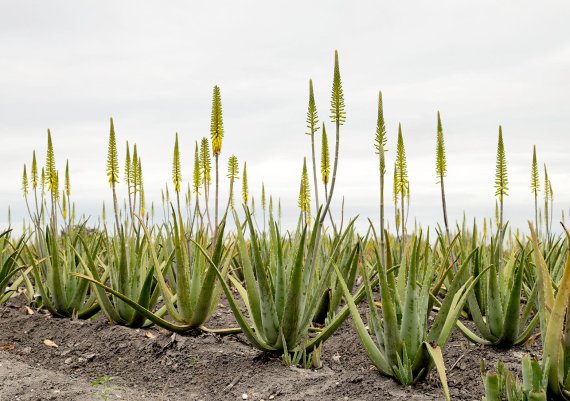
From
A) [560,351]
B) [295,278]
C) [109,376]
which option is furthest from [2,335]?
[560,351]

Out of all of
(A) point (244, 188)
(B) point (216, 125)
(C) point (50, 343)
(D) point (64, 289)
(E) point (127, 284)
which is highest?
(B) point (216, 125)

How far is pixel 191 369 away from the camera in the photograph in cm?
352

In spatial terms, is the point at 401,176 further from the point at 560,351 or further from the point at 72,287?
the point at 72,287

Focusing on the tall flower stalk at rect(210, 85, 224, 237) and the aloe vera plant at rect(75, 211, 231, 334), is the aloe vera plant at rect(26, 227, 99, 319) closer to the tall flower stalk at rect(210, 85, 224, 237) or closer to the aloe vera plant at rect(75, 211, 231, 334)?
the aloe vera plant at rect(75, 211, 231, 334)

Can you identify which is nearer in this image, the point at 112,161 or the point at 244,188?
the point at 112,161

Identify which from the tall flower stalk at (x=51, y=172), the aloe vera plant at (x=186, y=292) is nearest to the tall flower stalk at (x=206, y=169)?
the aloe vera plant at (x=186, y=292)

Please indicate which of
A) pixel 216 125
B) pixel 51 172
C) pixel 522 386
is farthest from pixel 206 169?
pixel 522 386

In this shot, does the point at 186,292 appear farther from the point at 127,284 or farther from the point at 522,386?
the point at 522,386

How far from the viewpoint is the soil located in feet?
9.77

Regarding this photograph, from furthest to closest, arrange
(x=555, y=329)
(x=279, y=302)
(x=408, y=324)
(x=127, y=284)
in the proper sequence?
(x=127, y=284) < (x=279, y=302) < (x=408, y=324) < (x=555, y=329)

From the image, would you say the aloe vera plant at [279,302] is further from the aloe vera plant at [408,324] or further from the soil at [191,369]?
the aloe vera plant at [408,324]

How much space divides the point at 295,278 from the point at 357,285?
111 inches

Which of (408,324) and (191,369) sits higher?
(408,324)

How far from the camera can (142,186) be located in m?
4.91
